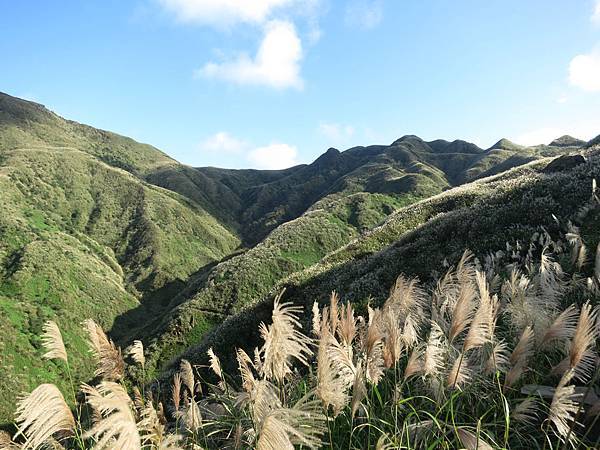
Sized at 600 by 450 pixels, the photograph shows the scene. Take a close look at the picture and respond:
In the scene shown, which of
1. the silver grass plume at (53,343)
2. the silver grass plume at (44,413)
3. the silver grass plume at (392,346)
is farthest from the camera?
the silver grass plume at (53,343)

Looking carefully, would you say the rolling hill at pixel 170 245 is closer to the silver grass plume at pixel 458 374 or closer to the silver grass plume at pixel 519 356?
the silver grass plume at pixel 458 374

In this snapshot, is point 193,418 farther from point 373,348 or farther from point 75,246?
point 75,246

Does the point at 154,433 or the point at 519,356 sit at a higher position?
the point at 519,356

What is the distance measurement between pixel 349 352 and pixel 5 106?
246 metres

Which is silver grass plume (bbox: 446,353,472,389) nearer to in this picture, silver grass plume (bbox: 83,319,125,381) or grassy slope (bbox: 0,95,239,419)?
silver grass plume (bbox: 83,319,125,381)

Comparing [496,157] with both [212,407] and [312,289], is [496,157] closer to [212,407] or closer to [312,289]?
[312,289]

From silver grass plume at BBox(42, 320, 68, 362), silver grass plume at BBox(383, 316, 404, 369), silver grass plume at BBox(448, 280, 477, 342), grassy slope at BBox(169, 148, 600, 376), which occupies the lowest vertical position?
grassy slope at BBox(169, 148, 600, 376)

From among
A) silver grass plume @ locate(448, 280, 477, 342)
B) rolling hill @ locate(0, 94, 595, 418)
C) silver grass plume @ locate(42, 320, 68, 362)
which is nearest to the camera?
silver grass plume @ locate(448, 280, 477, 342)

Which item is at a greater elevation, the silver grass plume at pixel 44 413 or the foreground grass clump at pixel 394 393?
the silver grass plume at pixel 44 413

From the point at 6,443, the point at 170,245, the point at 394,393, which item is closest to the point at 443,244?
the point at 394,393

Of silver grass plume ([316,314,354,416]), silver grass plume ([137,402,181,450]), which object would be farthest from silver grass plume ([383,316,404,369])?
silver grass plume ([137,402,181,450])

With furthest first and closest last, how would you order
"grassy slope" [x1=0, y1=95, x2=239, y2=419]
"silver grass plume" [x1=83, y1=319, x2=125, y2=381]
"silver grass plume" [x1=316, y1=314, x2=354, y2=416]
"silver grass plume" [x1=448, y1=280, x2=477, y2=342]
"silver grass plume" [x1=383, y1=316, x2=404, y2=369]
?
"grassy slope" [x1=0, y1=95, x2=239, y2=419], "silver grass plume" [x1=83, y1=319, x2=125, y2=381], "silver grass plume" [x1=383, y1=316, x2=404, y2=369], "silver grass plume" [x1=448, y1=280, x2=477, y2=342], "silver grass plume" [x1=316, y1=314, x2=354, y2=416]

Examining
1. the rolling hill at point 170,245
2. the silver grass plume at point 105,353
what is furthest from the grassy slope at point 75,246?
the silver grass plume at point 105,353

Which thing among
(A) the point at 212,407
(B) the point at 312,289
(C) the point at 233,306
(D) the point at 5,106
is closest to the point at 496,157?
A: (C) the point at 233,306
